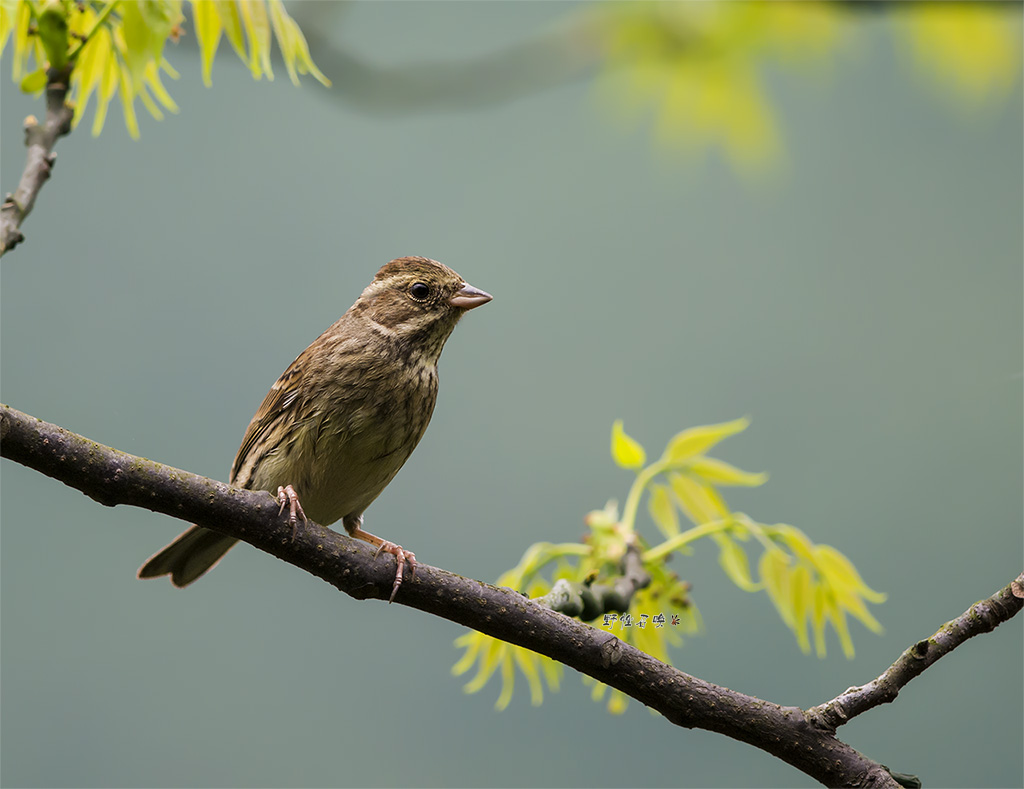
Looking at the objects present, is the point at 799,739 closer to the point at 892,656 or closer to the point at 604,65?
the point at 604,65

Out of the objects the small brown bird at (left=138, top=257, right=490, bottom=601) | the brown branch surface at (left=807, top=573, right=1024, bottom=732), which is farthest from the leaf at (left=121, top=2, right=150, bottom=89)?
the brown branch surface at (left=807, top=573, right=1024, bottom=732)

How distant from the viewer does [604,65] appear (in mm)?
1951

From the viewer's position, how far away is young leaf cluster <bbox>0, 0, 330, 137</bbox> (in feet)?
4.59

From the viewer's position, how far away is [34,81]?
65.8 inches

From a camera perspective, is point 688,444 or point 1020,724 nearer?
point 688,444

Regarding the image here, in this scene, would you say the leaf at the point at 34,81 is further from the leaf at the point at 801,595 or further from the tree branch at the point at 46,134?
the leaf at the point at 801,595

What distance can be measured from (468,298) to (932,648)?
92 centimetres

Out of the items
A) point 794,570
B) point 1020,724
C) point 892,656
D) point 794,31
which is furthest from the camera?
point 892,656

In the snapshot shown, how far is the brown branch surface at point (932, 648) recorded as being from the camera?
1213 mm

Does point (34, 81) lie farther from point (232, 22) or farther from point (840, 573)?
point (840, 573)

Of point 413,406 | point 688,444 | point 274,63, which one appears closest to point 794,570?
point 688,444

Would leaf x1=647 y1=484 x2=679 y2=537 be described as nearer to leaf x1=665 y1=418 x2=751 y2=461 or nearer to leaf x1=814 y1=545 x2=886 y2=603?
leaf x1=665 y1=418 x2=751 y2=461

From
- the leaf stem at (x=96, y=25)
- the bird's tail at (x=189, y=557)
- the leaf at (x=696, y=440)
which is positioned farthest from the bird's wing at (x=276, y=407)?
the leaf at (x=696, y=440)

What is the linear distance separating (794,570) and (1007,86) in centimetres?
105
